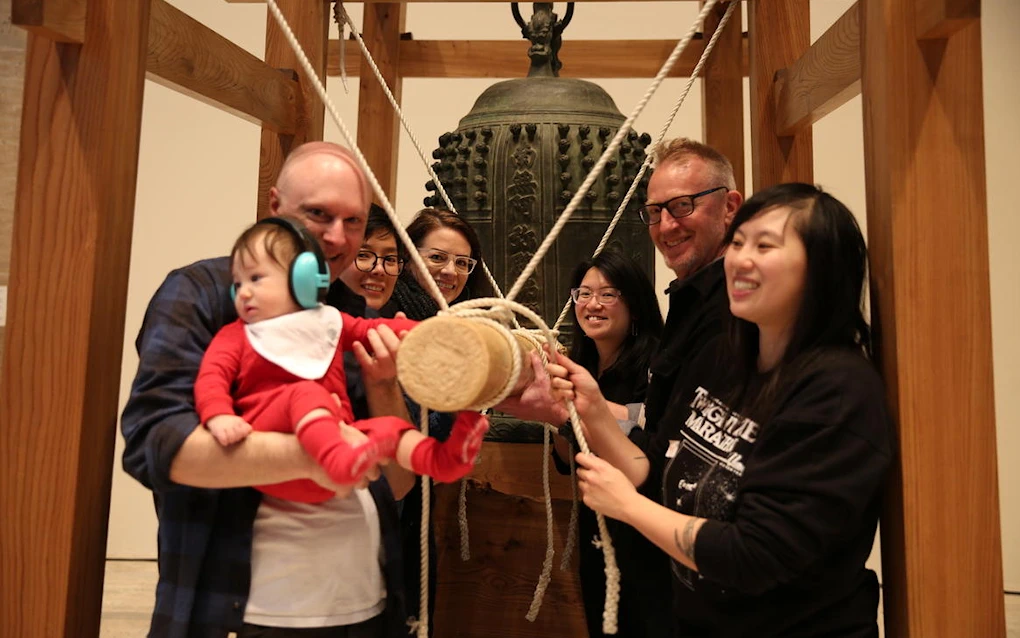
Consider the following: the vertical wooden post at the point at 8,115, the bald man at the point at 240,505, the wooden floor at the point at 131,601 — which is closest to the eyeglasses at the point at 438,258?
the bald man at the point at 240,505

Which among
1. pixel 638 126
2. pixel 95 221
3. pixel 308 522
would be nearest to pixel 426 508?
pixel 308 522

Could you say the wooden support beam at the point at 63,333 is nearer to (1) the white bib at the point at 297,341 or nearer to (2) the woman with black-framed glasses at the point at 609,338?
(1) the white bib at the point at 297,341

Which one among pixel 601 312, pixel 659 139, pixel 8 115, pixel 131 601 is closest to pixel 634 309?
pixel 601 312

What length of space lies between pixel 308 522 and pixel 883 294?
852 mm

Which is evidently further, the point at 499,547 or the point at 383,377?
the point at 499,547

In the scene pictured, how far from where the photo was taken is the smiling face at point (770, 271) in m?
1.08

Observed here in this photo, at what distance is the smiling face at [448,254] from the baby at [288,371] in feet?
2.49

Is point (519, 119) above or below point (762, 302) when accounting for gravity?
above

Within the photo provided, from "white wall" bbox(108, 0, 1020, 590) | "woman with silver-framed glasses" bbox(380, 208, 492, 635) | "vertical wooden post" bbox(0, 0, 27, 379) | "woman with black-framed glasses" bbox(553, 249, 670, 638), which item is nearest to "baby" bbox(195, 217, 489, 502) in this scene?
"woman with silver-framed glasses" bbox(380, 208, 492, 635)

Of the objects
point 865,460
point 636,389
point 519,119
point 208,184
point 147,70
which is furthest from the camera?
point 208,184

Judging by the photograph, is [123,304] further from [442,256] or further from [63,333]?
[442,256]

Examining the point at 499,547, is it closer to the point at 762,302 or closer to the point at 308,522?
the point at 308,522

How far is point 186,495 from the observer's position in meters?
1.06

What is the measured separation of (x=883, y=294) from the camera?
119cm
